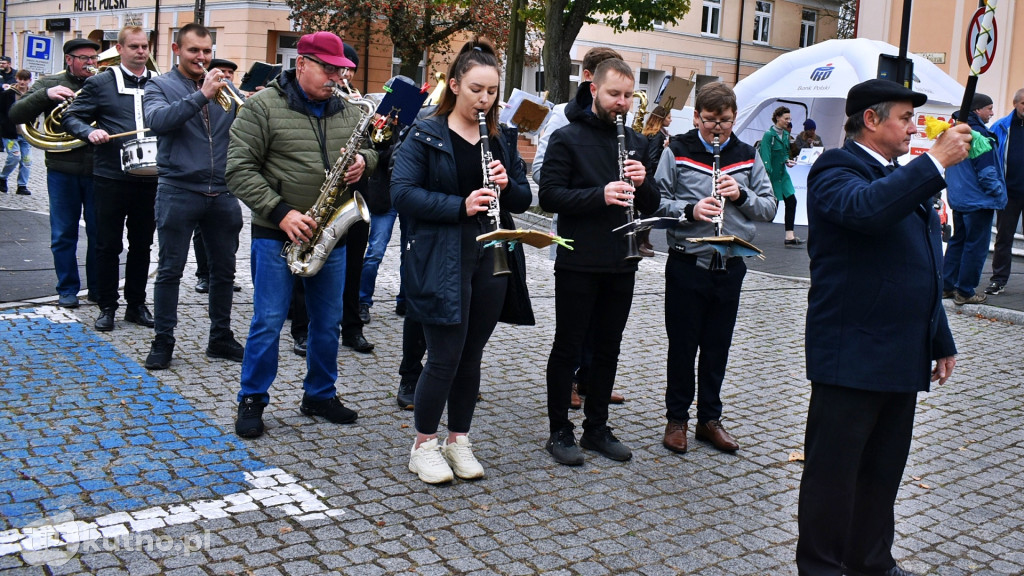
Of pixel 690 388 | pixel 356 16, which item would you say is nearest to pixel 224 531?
pixel 690 388

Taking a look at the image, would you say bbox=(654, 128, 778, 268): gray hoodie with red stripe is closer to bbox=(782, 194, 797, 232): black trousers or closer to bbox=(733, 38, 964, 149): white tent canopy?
bbox=(782, 194, 797, 232): black trousers

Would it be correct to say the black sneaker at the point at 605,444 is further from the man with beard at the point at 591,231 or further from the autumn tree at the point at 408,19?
the autumn tree at the point at 408,19

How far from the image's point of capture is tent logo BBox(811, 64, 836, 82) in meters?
17.8

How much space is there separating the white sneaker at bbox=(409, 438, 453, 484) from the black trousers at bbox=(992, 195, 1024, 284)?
7842 mm

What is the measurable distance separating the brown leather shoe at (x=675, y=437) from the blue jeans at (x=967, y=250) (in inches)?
233

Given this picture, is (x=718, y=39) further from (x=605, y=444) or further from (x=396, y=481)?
(x=396, y=481)

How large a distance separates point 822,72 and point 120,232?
13.4 metres

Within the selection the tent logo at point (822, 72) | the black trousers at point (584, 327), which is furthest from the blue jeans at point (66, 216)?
the tent logo at point (822, 72)

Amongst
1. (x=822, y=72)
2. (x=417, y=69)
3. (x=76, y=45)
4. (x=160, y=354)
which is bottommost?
(x=160, y=354)

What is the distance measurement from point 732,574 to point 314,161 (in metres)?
2.98

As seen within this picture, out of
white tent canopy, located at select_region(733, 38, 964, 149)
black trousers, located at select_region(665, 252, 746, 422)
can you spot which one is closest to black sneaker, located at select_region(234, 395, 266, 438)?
black trousers, located at select_region(665, 252, 746, 422)

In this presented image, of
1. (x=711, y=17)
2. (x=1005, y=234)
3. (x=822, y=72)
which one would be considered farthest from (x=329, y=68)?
(x=711, y=17)

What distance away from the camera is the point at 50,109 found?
866cm

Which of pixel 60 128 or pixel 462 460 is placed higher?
pixel 60 128
